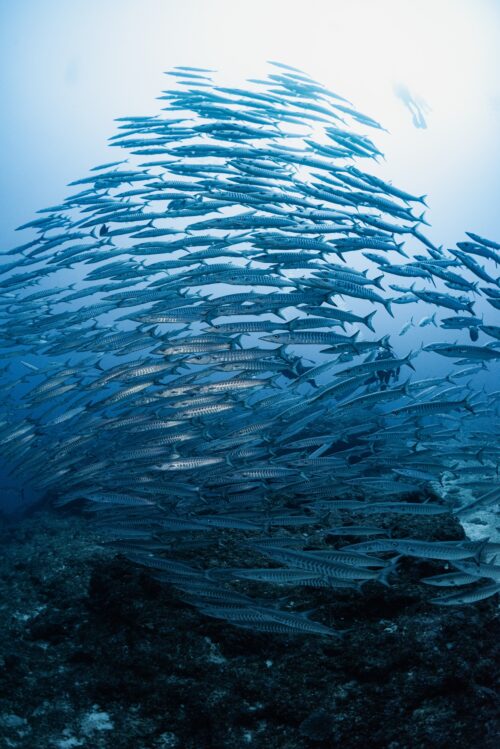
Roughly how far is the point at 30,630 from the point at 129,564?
107 cm

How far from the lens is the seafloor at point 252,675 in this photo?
3260 millimetres

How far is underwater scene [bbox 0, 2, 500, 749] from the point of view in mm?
3395

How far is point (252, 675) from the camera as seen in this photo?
3.60m

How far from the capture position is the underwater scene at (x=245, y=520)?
3.39 m

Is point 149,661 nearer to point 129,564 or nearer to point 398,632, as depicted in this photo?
point 129,564

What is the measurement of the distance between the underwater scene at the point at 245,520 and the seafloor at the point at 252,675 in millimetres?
15

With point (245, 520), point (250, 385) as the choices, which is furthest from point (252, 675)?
point (250, 385)

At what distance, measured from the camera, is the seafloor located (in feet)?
10.7

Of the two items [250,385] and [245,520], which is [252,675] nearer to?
[245,520]

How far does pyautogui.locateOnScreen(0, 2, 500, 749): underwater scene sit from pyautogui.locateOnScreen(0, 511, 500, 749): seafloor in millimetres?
15

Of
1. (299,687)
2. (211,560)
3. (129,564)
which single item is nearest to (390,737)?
(299,687)

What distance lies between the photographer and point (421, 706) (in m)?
3.32

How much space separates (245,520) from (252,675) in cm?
125

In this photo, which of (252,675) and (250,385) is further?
(250,385)
